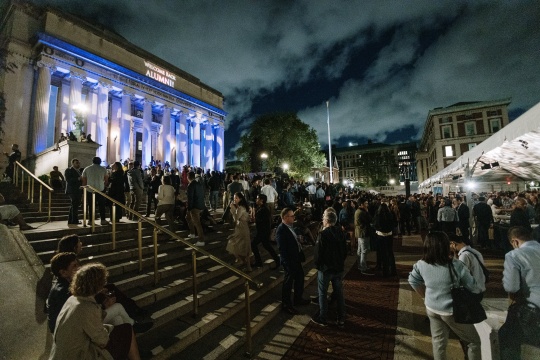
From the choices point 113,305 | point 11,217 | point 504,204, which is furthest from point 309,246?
point 504,204

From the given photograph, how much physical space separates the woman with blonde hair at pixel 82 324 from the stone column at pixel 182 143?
29853 millimetres

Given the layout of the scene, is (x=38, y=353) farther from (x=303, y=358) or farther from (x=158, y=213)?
(x=158, y=213)

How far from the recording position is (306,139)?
37.2 meters

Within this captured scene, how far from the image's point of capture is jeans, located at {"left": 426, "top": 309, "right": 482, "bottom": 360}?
2938mm

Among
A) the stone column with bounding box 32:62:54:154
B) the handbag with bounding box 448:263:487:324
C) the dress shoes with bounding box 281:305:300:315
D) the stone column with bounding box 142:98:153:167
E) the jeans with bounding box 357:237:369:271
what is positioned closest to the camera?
the handbag with bounding box 448:263:487:324

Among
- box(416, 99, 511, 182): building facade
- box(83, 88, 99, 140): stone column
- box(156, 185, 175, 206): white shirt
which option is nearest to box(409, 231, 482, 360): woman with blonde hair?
box(156, 185, 175, 206): white shirt

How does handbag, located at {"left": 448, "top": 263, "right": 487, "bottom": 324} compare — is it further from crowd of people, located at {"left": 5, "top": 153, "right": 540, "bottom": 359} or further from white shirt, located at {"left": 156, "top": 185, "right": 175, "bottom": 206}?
white shirt, located at {"left": 156, "top": 185, "right": 175, "bottom": 206}

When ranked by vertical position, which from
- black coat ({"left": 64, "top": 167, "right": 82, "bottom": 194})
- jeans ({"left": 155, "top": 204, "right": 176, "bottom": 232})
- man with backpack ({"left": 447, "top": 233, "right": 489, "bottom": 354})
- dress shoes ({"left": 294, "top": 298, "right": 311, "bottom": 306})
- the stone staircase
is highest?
black coat ({"left": 64, "top": 167, "right": 82, "bottom": 194})

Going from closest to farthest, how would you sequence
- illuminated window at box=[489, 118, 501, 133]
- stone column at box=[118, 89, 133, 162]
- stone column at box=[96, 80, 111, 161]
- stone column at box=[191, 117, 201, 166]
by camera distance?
stone column at box=[96, 80, 111, 161], stone column at box=[118, 89, 133, 162], stone column at box=[191, 117, 201, 166], illuminated window at box=[489, 118, 501, 133]

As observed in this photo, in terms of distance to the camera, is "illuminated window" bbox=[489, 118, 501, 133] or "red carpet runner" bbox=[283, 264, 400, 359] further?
"illuminated window" bbox=[489, 118, 501, 133]

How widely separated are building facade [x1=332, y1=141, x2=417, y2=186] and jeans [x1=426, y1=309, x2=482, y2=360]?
71035mm

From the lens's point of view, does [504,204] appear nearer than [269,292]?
No

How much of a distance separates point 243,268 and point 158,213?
3.05 meters

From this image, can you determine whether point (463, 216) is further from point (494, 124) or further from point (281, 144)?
point (494, 124)
